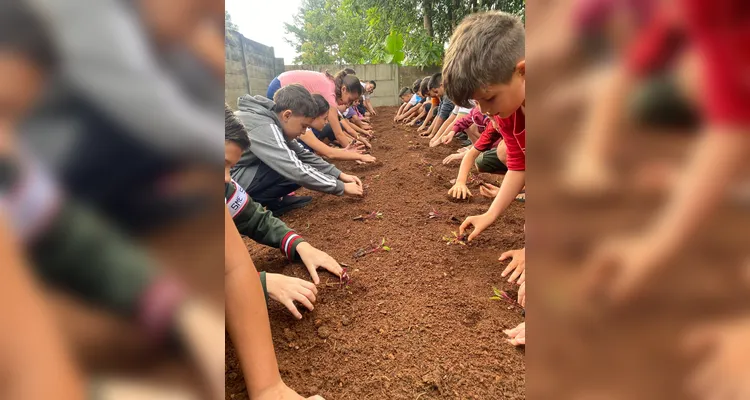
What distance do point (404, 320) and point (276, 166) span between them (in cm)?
177

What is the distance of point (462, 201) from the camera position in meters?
2.70

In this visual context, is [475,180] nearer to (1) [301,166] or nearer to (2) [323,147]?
(1) [301,166]

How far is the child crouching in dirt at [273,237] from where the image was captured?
136 centimetres

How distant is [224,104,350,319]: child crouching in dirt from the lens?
136cm

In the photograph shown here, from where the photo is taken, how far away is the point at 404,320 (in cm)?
132

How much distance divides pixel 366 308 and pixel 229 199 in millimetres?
849

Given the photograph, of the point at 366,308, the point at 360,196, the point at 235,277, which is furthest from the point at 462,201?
the point at 235,277

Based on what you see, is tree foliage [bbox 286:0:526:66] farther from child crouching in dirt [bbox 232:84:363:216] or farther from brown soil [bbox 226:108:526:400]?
brown soil [bbox 226:108:526:400]

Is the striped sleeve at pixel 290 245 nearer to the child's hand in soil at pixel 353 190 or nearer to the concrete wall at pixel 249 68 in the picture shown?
the child's hand in soil at pixel 353 190

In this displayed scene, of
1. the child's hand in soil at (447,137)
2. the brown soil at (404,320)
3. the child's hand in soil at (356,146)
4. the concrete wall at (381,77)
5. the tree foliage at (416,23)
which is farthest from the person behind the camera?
the concrete wall at (381,77)
